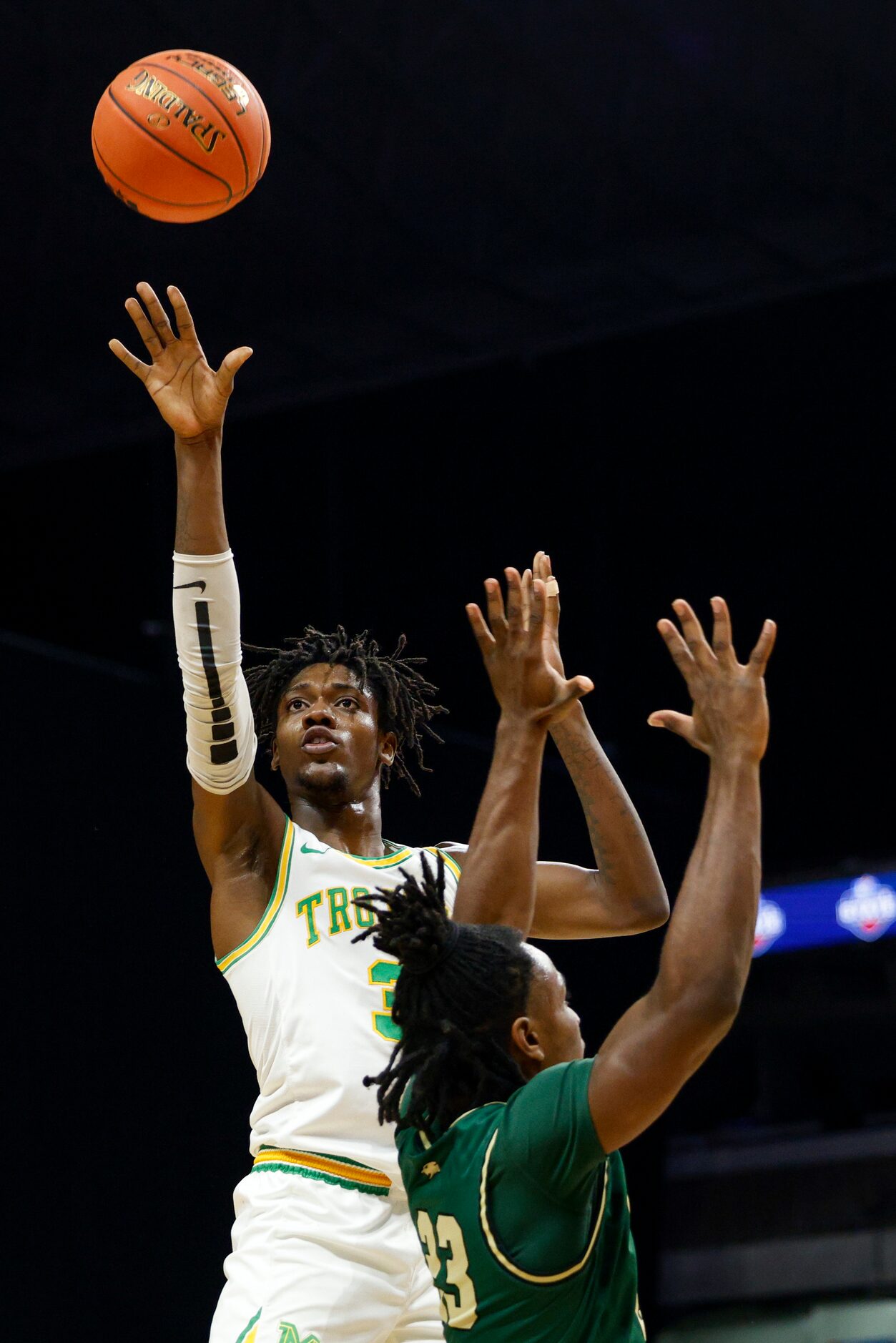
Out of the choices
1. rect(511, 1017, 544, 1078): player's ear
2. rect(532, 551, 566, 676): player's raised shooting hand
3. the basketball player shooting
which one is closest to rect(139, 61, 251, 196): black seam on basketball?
the basketball player shooting

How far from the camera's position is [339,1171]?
10.7ft

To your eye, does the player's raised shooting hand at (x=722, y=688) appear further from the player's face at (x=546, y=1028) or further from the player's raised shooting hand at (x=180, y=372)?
the player's raised shooting hand at (x=180, y=372)

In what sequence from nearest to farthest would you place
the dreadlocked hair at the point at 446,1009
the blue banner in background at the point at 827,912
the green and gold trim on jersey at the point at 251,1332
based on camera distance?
1. the dreadlocked hair at the point at 446,1009
2. the green and gold trim on jersey at the point at 251,1332
3. the blue banner in background at the point at 827,912

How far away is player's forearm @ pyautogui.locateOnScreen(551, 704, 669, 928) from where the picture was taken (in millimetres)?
3434

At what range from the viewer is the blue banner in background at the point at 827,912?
8539 millimetres

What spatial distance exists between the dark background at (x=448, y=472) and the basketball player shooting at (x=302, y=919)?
99.5 inches

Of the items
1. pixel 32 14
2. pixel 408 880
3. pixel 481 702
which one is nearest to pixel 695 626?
pixel 408 880

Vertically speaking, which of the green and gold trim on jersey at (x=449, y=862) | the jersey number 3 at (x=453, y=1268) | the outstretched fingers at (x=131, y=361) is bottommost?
the jersey number 3 at (x=453, y=1268)

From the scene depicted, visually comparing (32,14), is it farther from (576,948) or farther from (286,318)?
(576,948)

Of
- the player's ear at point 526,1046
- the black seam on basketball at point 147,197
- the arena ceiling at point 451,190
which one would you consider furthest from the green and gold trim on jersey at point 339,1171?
the arena ceiling at point 451,190

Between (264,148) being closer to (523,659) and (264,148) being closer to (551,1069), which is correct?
(523,659)

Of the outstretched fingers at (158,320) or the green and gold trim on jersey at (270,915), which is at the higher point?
the outstretched fingers at (158,320)

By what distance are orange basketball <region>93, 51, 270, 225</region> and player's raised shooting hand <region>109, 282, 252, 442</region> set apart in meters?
0.52

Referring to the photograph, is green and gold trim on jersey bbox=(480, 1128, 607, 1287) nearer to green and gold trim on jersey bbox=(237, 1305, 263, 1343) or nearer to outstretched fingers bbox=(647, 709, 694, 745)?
outstretched fingers bbox=(647, 709, 694, 745)
